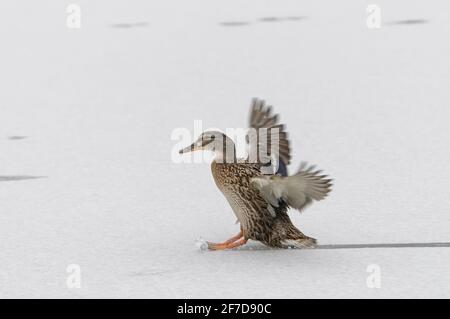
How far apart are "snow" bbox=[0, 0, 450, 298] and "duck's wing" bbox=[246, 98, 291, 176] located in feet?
1.36

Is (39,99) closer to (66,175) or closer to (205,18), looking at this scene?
(66,175)

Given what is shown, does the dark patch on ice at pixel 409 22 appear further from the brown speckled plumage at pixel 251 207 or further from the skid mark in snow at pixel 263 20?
the brown speckled plumage at pixel 251 207

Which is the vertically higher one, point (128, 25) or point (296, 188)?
point (128, 25)

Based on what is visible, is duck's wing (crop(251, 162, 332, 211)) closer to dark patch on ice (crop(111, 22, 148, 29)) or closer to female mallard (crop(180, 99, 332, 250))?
female mallard (crop(180, 99, 332, 250))

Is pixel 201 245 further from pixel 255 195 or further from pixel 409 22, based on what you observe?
pixel 409 22

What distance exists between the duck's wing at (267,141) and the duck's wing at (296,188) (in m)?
0.26

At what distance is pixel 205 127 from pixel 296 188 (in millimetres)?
3317

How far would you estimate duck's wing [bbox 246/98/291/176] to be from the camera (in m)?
4.94

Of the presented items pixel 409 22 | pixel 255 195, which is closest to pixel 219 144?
pixel 255 195

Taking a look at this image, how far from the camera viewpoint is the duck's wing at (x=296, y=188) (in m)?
4.44

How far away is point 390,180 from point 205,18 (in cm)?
667

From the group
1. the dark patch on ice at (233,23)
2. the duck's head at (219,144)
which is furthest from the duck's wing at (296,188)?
the dark patch on ice at (233,23)

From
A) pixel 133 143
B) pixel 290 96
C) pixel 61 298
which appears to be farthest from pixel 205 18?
pixel 61 298

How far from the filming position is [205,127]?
778 centimetres
